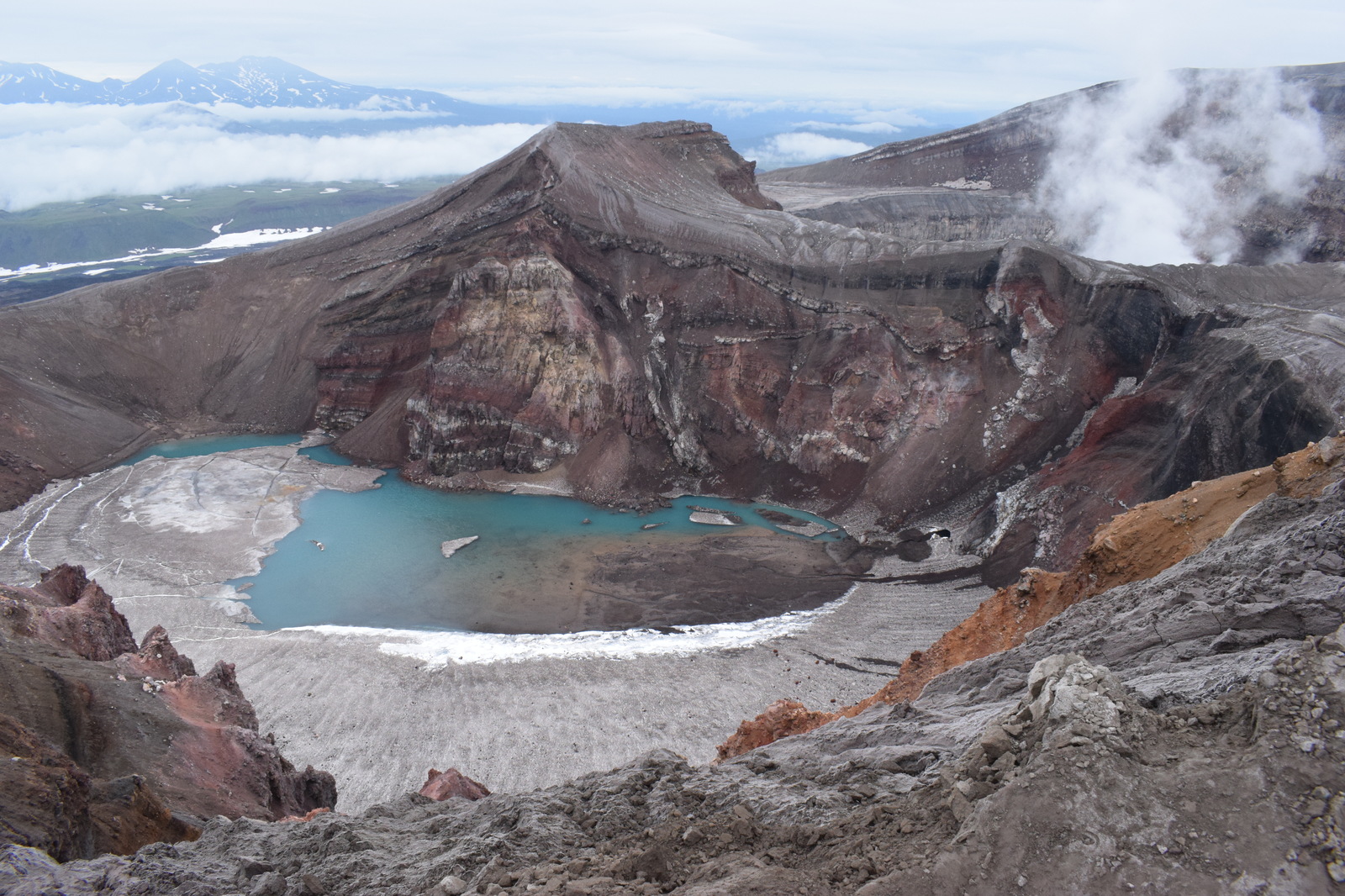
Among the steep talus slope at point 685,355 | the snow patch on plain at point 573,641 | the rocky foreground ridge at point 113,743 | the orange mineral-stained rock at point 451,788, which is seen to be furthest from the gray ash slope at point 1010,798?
the steep talus slope at point 685,355

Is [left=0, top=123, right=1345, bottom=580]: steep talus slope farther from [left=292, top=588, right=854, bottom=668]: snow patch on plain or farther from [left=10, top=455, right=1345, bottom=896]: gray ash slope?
[left=10, top=455, right=1345, bottom=896]: gray ash slope

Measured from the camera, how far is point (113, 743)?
15445mm

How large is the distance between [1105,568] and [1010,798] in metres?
12.5

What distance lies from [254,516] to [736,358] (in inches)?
1115

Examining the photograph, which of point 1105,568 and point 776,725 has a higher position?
point 1105,568

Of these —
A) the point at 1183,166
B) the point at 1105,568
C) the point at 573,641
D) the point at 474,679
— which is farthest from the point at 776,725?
the point at 1183,166

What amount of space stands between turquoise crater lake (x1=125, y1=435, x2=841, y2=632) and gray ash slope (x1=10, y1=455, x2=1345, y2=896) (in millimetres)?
18764

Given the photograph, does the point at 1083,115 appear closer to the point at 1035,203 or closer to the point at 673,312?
the point at 1035,203

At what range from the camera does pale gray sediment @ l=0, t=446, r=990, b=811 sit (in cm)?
2286

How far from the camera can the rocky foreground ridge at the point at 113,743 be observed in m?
12.1

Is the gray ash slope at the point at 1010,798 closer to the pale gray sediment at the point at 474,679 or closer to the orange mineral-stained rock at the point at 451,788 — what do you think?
the orange mineral-stained rock at the point at 451,788

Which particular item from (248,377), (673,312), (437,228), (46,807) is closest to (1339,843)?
(46,807)

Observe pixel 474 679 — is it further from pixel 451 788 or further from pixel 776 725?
pixel 776 725

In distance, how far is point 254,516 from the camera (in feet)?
138
